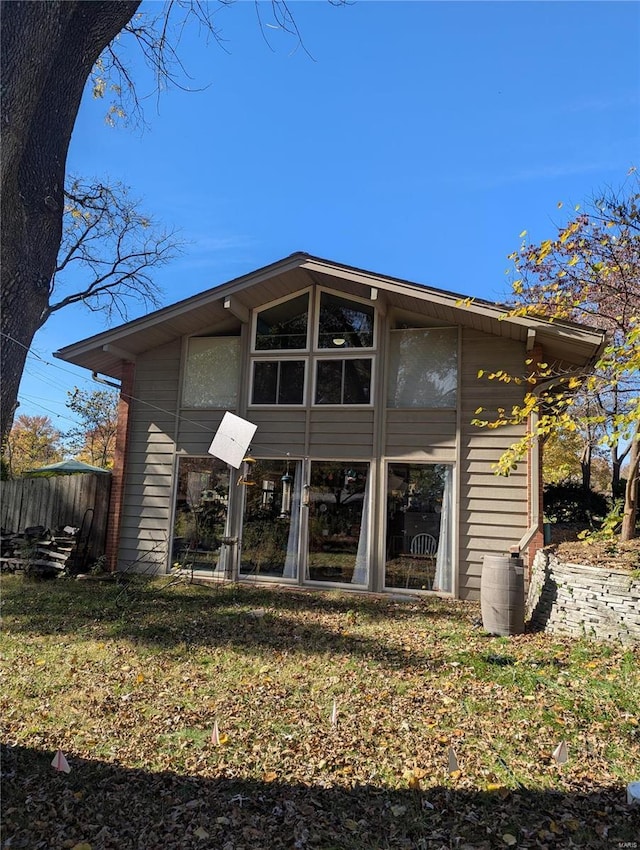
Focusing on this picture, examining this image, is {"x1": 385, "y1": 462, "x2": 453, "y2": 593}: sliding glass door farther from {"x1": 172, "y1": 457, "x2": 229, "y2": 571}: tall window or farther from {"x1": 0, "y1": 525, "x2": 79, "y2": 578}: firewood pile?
{"x1": 0, "y1": 525, "x2": 79, "y2": 578}: firewood pile

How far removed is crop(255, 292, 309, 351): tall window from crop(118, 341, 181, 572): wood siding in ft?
5.75

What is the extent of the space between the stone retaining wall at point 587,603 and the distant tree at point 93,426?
22483 millimetres

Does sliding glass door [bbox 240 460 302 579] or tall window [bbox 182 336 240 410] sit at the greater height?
tall window [bbox 182 336 240 410]

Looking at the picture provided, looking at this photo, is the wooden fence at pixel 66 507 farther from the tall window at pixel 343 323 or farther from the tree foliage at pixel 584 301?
the tree foliage at pixel 584 301

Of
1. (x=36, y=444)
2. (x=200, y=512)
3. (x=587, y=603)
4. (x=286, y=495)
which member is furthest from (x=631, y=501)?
(x=36, y=444)

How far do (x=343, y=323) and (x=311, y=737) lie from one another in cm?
681

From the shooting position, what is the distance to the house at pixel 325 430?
7.76 metres

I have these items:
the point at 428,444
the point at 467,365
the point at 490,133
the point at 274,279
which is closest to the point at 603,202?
the point at 490,133

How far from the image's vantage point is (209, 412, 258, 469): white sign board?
8.22 metres

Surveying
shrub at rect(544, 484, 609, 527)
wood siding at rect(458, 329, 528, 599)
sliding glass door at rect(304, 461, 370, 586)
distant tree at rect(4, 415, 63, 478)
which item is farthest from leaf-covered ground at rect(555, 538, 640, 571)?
distant tree at rect(4, 415, 63, 478)

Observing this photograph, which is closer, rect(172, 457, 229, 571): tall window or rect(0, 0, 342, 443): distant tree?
rect(0, 0, 342, 443): distant tree

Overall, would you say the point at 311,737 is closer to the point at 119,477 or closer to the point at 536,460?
the point at 536,460

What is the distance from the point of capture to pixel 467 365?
8.08 meters

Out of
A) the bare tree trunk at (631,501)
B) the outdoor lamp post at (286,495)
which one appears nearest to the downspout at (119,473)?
the outdoor lamp post at (286,495)
